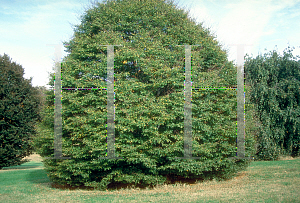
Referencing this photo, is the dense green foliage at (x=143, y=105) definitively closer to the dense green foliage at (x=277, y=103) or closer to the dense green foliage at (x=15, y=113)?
the dense green foliage at (x=277, y=103)

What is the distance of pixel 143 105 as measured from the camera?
320 inches

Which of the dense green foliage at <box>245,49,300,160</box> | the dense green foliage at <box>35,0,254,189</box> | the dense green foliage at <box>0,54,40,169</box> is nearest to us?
the dense green foliage at <box>35,0,254,189</box>

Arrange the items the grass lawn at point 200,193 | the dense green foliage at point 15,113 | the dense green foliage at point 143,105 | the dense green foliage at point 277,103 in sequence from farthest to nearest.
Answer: the dense green foliage at point 15,113 < the dense green foliage at point 277,103 < the dense green foliage at point 143,105 < the grass lawn at point 200,193

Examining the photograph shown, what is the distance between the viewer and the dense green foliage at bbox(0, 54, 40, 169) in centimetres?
1650

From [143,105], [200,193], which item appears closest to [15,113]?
[143,105]

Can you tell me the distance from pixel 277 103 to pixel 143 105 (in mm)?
11759

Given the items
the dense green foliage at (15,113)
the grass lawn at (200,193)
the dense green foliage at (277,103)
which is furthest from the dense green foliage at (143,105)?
the dense green foliage at (15,113)

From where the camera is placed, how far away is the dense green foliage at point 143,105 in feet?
26.5

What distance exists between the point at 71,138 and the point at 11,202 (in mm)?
2622

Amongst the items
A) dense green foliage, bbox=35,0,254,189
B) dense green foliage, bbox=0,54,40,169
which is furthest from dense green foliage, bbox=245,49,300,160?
dense green foliage, bbox=0,54,40,169

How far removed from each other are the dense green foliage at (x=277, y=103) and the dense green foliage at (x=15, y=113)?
15539mm

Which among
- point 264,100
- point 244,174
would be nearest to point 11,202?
point 244,174

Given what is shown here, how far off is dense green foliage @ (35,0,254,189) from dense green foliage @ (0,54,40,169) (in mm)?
8293

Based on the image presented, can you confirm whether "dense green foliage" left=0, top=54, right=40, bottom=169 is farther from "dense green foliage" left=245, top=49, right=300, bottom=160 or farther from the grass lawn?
"dense green foliage" left=245, top=49, right=300, bottom=160
